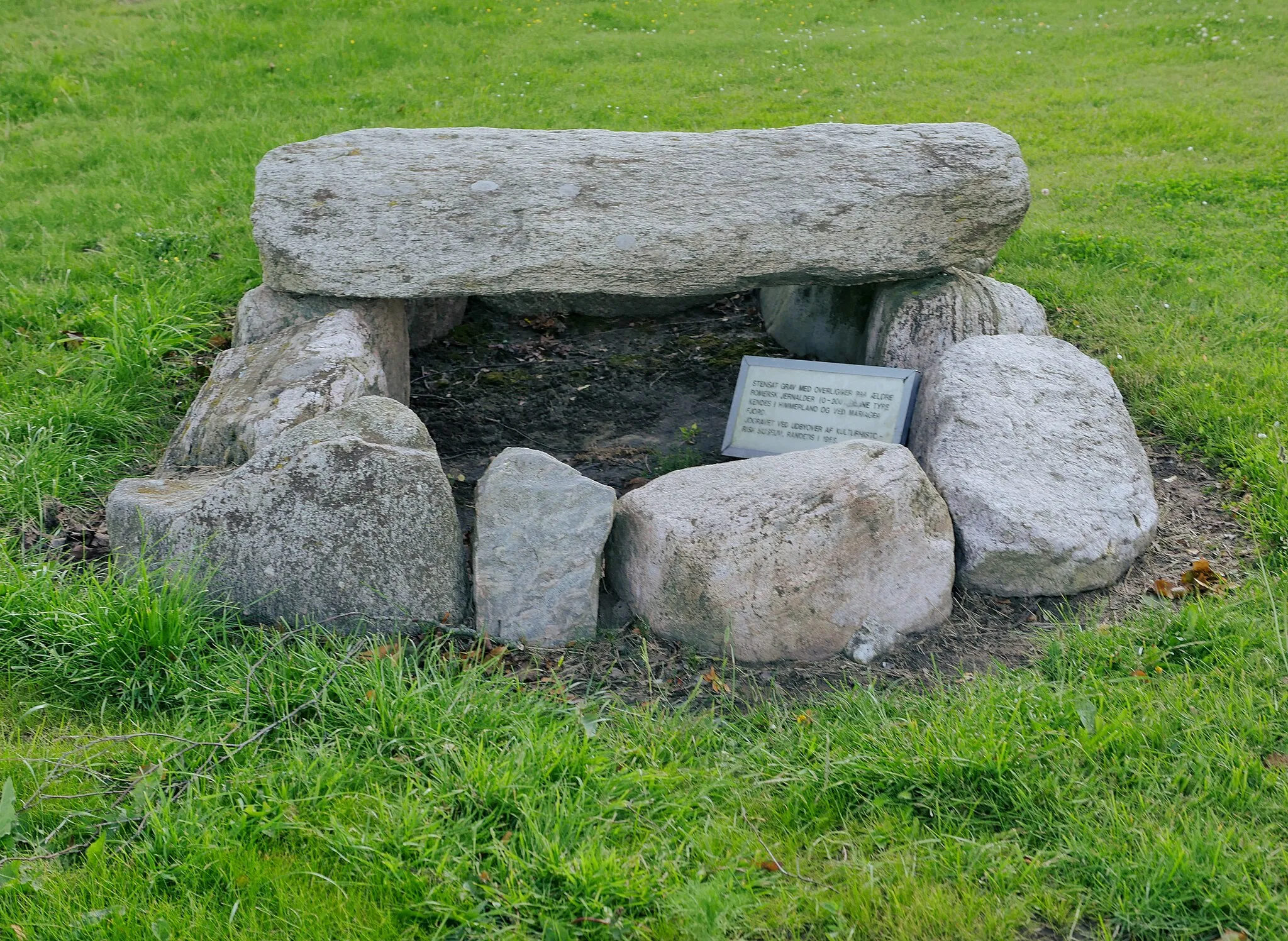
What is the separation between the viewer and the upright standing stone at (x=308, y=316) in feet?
14.9

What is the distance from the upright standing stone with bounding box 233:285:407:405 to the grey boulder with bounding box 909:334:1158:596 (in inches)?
92.1

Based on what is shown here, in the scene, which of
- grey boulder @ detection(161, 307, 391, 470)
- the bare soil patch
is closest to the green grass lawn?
the bare soil patch

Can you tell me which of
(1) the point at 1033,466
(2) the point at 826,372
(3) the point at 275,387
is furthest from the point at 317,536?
(1) the point at 1033,466

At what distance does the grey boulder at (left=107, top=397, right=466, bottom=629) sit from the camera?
342 centimetres

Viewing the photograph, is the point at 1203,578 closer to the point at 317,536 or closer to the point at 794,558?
the point at 794,558

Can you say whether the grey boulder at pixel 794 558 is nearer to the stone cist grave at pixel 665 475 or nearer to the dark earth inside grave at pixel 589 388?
the stone cist grave at pixel 665 475

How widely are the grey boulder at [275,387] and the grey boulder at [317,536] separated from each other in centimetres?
52

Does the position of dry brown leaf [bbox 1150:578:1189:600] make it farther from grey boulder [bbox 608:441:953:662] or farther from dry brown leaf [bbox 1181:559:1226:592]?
grey boulder [bbox 608:441:953:662]

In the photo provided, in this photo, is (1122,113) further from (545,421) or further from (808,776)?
(808,776)

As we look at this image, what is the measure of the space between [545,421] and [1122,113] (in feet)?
21.0

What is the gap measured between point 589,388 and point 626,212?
1.37m

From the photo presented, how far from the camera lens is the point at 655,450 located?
4.92 metres

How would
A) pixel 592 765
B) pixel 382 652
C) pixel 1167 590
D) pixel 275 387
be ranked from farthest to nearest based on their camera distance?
pixel 275 387 < pixel 1167 590 < pixel 382 652 < pixel 592 765

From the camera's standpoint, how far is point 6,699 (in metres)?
3.13
